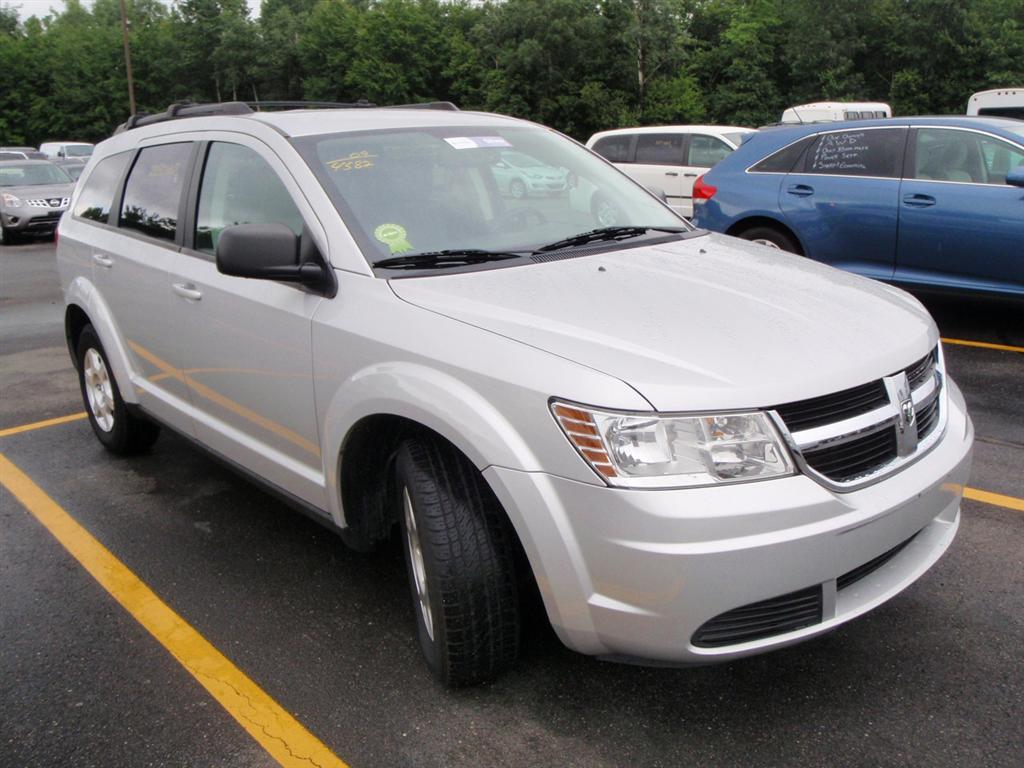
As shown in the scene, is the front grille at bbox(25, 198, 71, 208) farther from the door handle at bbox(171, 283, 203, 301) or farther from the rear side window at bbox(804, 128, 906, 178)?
the door handle at bbox(171, 283, 203, 301)

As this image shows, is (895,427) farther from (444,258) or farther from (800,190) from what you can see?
(800,190)

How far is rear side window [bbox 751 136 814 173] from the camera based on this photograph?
308 inches

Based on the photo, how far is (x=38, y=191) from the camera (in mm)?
18500

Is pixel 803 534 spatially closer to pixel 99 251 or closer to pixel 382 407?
pixel 382 407

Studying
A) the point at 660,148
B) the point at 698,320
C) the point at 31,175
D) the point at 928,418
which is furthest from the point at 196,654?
the point at 31,175

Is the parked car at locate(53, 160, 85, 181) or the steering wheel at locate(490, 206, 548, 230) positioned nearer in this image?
the steering wheel at locate(490, 206, 548, 230)

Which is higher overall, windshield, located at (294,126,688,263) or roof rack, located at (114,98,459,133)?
roof rack, located at (114,98,459,133)

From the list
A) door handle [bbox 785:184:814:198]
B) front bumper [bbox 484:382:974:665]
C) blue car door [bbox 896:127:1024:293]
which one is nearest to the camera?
front bumper [bbox 484:382:974:665]

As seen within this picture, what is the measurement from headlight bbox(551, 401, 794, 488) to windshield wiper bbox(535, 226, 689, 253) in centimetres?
114

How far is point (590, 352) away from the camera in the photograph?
240 centimetres

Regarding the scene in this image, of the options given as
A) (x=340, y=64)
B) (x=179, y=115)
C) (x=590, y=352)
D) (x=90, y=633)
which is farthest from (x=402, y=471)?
(x=340, y=64)

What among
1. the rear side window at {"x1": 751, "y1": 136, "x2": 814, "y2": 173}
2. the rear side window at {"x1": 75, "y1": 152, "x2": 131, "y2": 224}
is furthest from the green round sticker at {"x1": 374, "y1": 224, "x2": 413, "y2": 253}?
the rear side window at {"x1": 751, "y1": 136, "x2": 814, "y2": 173}

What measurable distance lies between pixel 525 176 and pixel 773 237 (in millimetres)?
4730

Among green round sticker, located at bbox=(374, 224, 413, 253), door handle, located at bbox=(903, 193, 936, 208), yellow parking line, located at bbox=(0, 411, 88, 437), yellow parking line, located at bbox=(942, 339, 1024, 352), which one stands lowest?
yellow parking line, located at bbox=(942, 339, 1024, 352)
